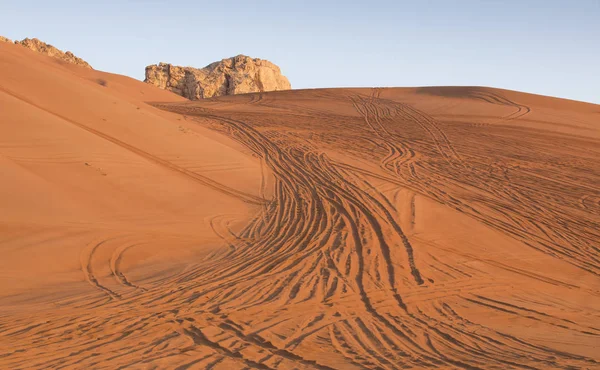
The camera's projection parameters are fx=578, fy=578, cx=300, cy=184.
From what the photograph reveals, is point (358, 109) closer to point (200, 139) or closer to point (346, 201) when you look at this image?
point (200, 139)

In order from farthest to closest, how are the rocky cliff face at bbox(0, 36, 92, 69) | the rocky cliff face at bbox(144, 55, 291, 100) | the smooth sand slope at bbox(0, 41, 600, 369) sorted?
1. the rocky cliff face at bbox(0, 36, 92, 69)
2. the rocky cliff face at bbox(144, 55, 291, 100)
3. the smooth sand slope at bbox(0, 41, 600, 369)

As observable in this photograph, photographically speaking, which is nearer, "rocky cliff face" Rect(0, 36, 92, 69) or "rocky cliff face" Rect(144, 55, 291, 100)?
"rocky cliff face" Rect(144, 55, 291, 100)

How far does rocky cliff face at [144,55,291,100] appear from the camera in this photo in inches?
1693

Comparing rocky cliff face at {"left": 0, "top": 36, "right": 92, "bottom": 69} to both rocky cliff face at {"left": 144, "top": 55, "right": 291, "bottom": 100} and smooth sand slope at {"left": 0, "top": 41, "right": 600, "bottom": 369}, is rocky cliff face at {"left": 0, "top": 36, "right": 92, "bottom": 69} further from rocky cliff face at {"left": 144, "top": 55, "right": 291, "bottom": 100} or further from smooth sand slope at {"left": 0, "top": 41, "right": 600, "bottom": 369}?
smooth sand slope at {"left": 0, "top": 41, "right": 600, "bottom": 369}

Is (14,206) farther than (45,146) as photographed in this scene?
No

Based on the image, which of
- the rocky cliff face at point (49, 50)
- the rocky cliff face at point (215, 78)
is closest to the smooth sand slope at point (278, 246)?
the rocky cliff face at point (215, 78)

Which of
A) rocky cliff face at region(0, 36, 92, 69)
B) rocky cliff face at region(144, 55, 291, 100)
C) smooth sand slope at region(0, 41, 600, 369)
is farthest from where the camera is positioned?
rocky cliff face at region(0, 36, 92, 69)

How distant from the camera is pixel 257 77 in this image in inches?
1758

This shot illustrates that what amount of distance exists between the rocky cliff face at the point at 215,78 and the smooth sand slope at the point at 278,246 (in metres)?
23.6

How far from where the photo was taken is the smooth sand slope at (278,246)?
18.4 feet

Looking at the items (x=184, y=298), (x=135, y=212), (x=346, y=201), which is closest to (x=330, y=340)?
(x=184, y=298)

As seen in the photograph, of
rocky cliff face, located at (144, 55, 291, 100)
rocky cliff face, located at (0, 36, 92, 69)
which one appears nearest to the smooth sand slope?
rocky cliff face, located at (144, 55, 291, 100)

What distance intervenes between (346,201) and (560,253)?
4296 millimetres

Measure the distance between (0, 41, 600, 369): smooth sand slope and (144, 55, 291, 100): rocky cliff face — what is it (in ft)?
77.4
